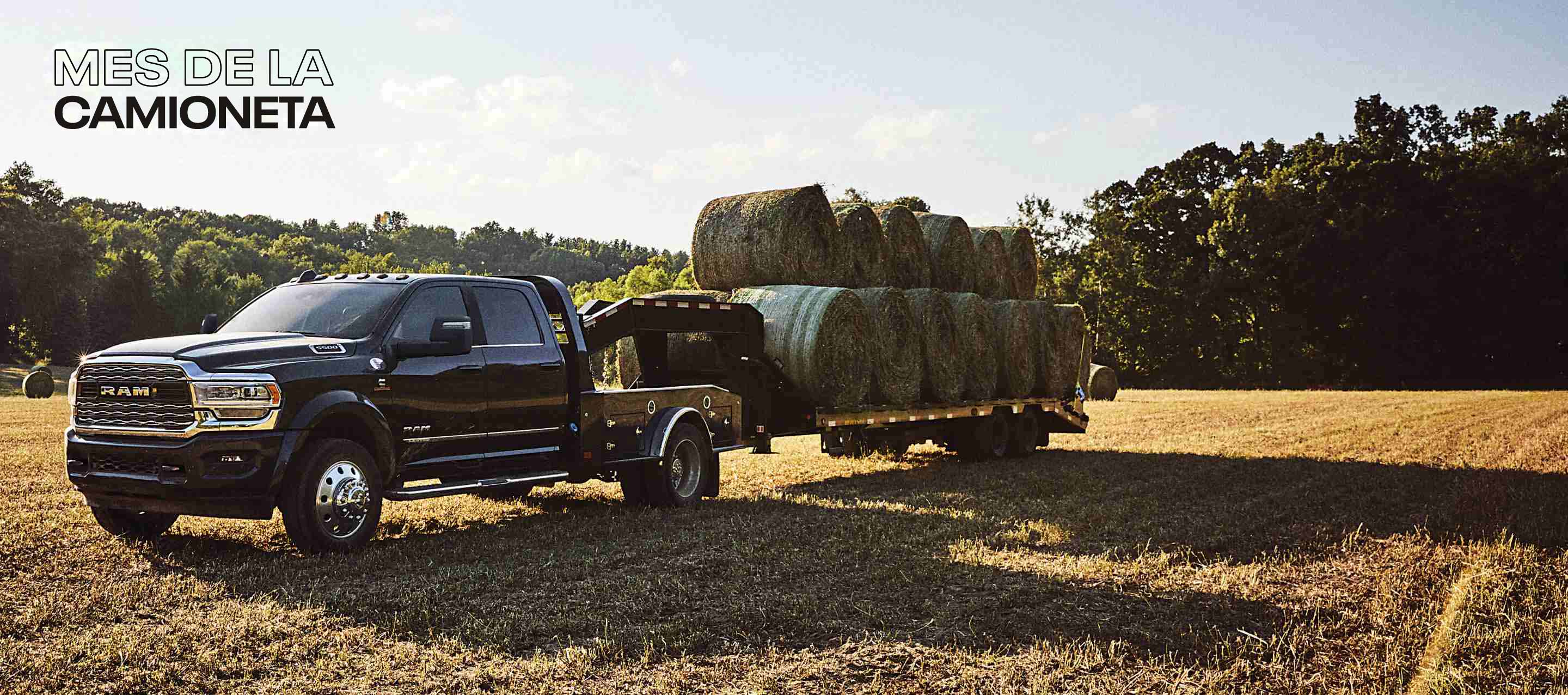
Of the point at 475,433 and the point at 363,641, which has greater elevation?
the point at 475,433

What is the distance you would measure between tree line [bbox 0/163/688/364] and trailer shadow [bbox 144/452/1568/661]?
50.9m

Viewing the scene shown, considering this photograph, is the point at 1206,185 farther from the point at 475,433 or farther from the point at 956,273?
the point at 475,433

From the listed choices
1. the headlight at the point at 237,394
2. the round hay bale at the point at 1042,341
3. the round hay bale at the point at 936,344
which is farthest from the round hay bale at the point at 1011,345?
the headlight at the point at 237,394

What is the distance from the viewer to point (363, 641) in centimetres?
621

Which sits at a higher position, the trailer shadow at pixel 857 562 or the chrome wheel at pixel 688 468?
the chrome wheel at pixel 688 468

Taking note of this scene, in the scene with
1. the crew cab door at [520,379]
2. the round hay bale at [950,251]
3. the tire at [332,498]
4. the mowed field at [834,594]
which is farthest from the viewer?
the round hay bale at [950,251]

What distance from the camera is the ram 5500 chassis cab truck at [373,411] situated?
27.2 ft

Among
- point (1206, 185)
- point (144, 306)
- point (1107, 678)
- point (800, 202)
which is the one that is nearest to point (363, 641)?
point (1107, 678)

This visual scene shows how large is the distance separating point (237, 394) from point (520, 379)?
236cm

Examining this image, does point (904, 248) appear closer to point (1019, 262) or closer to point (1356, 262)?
point (1019, 262)

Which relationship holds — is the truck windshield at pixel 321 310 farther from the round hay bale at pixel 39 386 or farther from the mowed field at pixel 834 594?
the round hay bale at pixel 39 386

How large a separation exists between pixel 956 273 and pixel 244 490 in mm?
11156

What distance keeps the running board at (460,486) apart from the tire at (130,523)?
1.63 m

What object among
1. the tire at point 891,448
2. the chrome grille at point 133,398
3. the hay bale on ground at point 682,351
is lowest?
the tire at point 891,448
